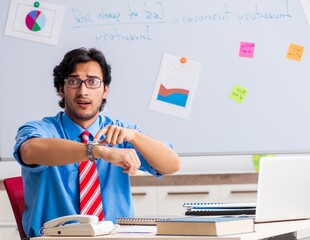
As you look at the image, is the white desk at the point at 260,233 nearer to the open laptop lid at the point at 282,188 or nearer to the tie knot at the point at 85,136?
the open laptop lid at the point at 282,188

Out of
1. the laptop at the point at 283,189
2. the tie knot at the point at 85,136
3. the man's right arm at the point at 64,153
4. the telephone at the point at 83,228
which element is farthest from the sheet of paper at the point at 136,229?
the tie knot at the point at 85,136

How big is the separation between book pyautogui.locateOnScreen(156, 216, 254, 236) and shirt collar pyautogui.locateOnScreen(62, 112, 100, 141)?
0.78 meters

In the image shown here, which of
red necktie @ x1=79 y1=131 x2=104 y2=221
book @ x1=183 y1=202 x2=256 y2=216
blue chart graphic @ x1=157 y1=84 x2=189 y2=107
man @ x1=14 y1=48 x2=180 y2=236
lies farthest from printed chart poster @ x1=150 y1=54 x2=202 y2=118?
book @ x1=183 y1=202 x2=256 y2=216

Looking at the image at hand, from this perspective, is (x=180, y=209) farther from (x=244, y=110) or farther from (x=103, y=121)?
(x=103, y=121)

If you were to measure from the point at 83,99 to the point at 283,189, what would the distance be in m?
0.82

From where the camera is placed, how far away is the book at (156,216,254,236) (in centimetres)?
195

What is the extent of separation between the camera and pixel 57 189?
8.58 ft

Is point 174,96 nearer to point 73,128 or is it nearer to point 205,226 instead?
point 73,128

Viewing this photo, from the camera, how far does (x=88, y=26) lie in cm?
421

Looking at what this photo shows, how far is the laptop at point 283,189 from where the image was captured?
2213mm

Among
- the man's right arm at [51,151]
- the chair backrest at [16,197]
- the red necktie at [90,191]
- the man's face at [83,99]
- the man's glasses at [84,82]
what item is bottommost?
the chair backrest at [16,197]

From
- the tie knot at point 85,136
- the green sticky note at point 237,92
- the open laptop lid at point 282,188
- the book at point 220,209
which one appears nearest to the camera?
the open laptop lid at point 282,188

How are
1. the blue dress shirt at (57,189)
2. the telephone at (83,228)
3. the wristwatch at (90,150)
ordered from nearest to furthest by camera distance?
the telephone at (83,228)
the wristwatch at (90,150)
the blue dress shirt at (57,189)

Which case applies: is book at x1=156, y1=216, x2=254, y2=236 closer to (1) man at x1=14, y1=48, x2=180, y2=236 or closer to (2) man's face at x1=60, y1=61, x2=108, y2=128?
(1) man at x1=14, y1=48, x2=180, y2=236
